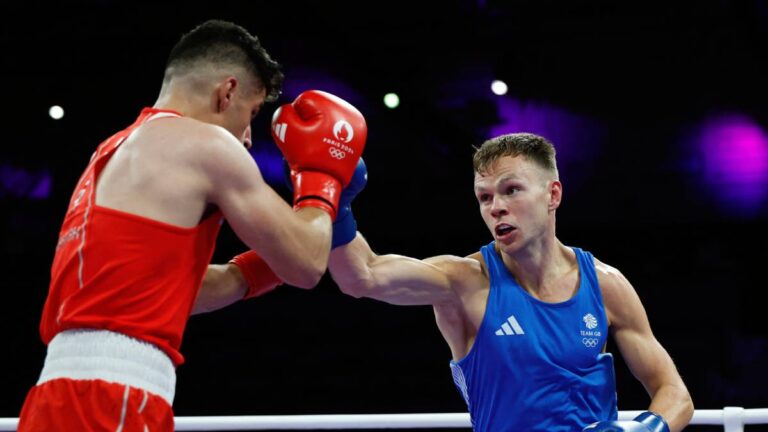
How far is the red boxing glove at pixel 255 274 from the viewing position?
2445mm

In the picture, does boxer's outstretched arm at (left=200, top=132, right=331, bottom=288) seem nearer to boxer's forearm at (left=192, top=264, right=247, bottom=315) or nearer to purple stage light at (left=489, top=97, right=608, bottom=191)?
boxer's forearm at (left=192, top=264, right=247, bottom=315)

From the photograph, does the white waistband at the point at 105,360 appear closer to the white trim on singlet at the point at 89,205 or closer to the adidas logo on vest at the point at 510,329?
the white trim on singlet at the point at 89,205

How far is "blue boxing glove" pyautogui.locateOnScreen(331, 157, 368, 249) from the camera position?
245cm

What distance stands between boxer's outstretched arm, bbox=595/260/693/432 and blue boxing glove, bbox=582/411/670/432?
0.50 ft

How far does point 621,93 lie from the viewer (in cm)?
762

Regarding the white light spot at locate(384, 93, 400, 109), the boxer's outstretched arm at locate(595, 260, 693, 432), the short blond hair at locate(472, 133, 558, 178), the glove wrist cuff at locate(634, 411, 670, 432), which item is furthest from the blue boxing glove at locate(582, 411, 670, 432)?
the white light spot at locate(384, 93, 400, 109)

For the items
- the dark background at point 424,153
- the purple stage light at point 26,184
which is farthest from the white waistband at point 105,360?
the purple stage light at point 26,184

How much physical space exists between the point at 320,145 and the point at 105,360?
0.74m

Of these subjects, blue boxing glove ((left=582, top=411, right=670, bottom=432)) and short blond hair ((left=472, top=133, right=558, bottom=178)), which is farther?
short blond hair ((left=472, top=133, right=558, bottom=178))

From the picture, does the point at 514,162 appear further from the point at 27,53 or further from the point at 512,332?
the point at 27,53

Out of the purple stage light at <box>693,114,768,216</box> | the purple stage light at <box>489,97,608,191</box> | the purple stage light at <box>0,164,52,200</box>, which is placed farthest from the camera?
the purple stage light at <box>0,164,52,200</box>

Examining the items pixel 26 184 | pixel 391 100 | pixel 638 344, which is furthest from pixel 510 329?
pixel 26 184

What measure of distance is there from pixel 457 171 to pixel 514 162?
4.80 m

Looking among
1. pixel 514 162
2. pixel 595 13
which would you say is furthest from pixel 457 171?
pixel 514 162
